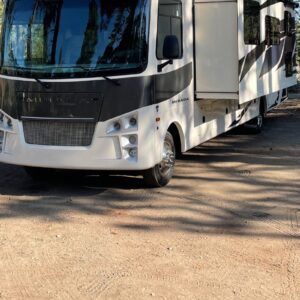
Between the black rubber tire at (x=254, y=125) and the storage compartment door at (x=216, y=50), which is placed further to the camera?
the black rubber tire at (x=254, y=125)

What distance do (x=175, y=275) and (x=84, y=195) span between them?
2679 millimetres

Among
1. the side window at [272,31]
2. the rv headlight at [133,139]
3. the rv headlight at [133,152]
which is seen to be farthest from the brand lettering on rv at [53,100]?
the side window at [272,31]

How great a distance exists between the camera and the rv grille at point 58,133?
6.48 meters

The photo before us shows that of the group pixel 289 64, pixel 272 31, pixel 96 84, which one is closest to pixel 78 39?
pixel 96 84

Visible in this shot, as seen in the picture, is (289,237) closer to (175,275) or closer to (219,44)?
(175,275)

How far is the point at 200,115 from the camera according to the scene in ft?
26.4

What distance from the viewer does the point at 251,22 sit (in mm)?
8914

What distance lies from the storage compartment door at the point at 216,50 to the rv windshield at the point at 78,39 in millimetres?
1427

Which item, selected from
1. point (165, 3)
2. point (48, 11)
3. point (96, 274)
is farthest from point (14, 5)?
point (96, 274)

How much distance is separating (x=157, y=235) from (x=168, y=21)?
9.14 feet

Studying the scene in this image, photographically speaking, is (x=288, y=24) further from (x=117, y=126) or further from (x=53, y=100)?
(x=53, y=100)

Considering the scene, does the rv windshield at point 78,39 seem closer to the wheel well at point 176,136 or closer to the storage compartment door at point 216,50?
the wheel well at point 176,136

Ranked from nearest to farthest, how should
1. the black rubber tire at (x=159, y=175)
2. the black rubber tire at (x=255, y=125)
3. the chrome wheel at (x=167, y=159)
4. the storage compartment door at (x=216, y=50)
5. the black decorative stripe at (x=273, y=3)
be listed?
the black rubber tire at (x=159, y=175) < the chrome wheel at (x=167, y=159) < the storage compartment door at (x=216, y=50) < the black decorative stripe at (x=273, y=3) < the black rubber tire at (x=255, y=125)

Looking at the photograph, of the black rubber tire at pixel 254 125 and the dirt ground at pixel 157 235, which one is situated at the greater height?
the black rubber tire at pixel 254 125
